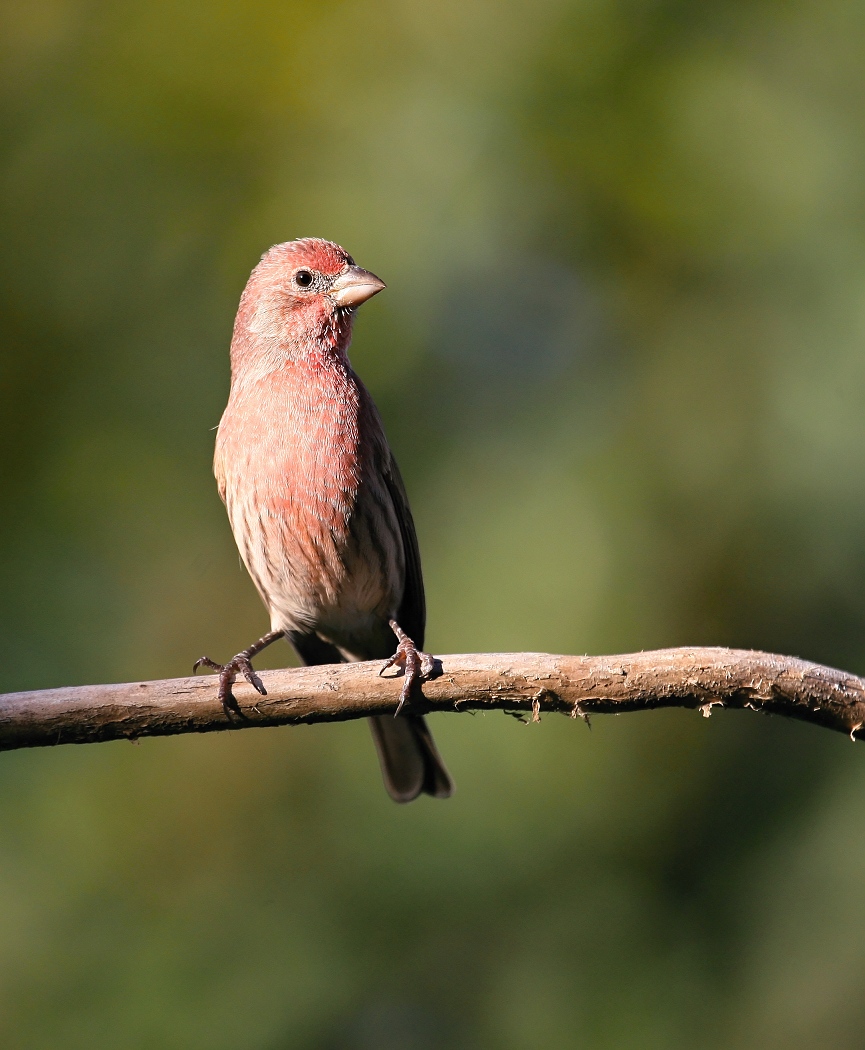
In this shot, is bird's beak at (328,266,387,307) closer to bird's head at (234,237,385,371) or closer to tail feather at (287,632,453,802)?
bird's head at (234,237,385,371)

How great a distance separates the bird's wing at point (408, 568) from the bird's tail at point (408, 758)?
38 centimetres

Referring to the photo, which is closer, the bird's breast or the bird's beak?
the bird's breast

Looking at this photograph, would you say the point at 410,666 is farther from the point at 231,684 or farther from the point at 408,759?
the point at 408,759


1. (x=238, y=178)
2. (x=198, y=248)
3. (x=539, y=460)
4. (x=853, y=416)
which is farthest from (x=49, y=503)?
(x=853, y=416)

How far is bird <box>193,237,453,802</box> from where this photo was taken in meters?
4.40

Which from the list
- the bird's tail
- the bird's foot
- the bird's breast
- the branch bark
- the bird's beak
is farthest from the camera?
the bird's tail

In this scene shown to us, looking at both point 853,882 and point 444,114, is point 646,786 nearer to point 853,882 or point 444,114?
point 853,882

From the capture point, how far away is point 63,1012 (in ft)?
17.4

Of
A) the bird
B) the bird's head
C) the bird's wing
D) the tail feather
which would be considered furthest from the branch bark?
the bird's head

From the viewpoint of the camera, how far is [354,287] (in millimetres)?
4797

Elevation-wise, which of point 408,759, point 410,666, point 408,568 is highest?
point 408,568

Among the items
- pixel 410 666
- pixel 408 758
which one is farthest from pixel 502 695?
pixel 408 758

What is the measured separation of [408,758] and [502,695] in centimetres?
179

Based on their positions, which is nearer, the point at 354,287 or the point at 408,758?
the point at 354,287
